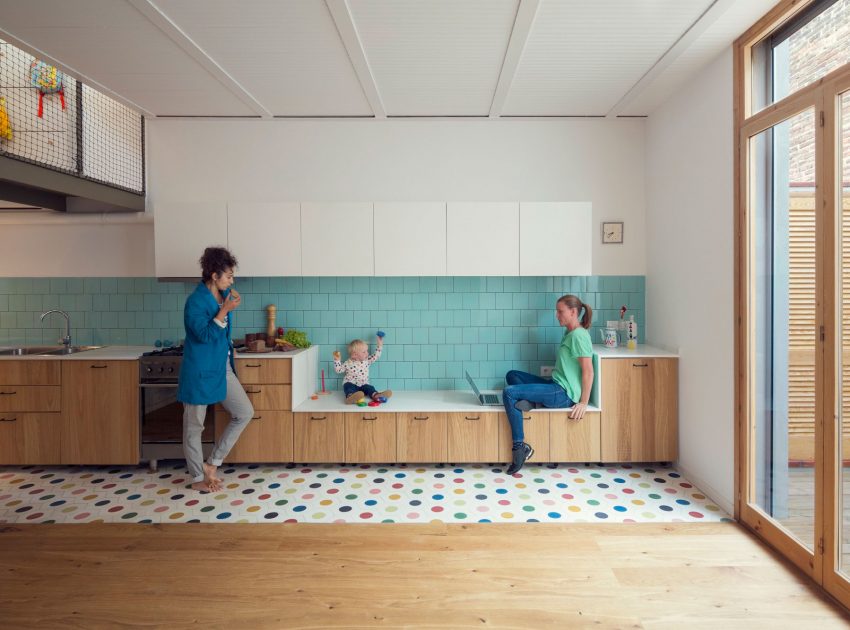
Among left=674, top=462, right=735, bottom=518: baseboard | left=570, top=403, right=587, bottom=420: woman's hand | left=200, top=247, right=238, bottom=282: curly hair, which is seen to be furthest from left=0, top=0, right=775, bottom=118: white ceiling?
left=674, top=462, right=735, bottom=518: baseboard

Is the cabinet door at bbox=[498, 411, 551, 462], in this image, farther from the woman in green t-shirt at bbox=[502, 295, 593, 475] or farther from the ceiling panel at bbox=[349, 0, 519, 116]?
the ceiling panel at bbox=[349, 0, 519, 116]

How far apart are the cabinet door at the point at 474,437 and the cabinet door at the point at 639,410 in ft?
2.68

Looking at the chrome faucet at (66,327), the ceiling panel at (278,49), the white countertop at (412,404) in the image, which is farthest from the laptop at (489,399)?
the chrome faucet at (66,327)

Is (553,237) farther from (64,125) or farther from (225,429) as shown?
(64,125)

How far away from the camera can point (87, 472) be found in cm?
369

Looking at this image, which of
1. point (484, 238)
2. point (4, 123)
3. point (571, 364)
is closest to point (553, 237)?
point (484, 238)

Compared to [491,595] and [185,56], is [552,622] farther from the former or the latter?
[185,56]

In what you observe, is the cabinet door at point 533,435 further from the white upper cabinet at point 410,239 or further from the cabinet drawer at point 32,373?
the cabinet drawer at point 32,373

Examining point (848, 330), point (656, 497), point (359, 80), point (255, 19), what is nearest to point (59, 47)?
point (255, 19)

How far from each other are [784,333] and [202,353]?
343cm

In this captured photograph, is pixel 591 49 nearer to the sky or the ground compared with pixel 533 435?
nearer to the sky

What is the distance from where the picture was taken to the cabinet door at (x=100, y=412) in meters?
3.63

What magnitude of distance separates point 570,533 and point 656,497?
0.83 meters

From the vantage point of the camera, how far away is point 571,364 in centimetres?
361
